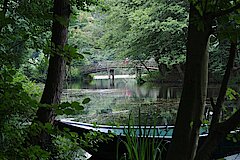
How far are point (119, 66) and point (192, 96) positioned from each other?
21768 millimetres

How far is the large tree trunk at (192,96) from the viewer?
4.01 feet

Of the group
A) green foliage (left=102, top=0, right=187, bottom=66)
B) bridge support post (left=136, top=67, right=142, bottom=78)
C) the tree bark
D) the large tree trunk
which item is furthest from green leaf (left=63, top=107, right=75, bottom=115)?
bridge support post (left=136, top=67, right=142, bottom=78)

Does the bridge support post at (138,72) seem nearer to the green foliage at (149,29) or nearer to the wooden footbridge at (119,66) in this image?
the wooden footbridge at (119,66)

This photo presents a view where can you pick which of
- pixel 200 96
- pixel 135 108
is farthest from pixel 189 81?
pixel 135 108

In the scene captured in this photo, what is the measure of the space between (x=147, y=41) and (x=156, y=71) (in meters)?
4.29

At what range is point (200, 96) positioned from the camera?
126cm

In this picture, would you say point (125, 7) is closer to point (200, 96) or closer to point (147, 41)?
point (147, 41)

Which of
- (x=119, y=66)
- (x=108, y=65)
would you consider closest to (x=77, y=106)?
(x=119, y=66)

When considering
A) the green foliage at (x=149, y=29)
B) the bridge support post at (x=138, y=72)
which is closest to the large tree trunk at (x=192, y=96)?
Result: the green foliage at (x=149, y=29)

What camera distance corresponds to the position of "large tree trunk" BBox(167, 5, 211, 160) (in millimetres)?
1222

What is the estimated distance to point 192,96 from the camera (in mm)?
1259

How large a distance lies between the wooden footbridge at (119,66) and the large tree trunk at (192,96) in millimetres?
18573

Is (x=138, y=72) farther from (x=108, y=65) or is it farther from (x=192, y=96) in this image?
(x=192, y=96)

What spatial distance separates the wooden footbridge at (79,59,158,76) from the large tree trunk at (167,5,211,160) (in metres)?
18.6
